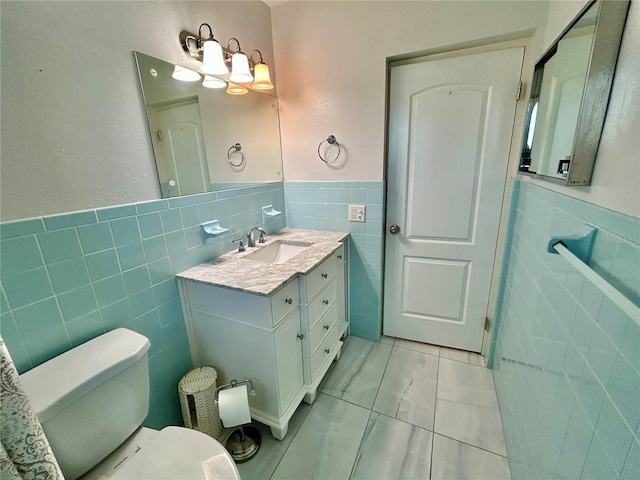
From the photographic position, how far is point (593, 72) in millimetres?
709

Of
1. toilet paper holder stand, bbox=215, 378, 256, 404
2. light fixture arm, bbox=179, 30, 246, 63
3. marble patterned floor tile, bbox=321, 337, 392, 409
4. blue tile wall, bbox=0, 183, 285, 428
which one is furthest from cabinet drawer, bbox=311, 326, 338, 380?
light fixture arm, bbox=179, 30, 246, 63

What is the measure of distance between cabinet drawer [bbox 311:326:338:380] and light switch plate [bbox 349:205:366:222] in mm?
758

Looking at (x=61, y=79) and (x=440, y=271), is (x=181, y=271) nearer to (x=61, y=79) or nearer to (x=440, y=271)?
(x=61, y=79)

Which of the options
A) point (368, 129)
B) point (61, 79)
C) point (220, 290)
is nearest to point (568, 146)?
point (368, 129)

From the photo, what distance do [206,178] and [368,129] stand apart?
40.3 inches

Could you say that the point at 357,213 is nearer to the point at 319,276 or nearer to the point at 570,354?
the point at 319,276

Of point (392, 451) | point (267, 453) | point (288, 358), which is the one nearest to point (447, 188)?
point (288, 358)

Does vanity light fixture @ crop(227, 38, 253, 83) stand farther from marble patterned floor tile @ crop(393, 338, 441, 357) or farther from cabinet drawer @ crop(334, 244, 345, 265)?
marble patterned floor tile @ crop(393, 338, 441, 357)

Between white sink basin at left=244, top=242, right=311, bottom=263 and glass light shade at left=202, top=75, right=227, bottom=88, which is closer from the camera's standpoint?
glass light shade at left=202, top=75, right=227, bottom=88

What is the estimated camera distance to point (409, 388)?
1.68 metres

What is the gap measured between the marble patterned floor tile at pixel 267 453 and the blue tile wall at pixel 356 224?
822mm

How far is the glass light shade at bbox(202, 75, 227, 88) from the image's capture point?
1418 mm

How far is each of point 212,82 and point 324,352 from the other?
5.43ft

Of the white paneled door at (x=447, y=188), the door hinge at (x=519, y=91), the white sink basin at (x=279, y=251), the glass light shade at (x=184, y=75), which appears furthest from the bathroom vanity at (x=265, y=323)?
the door hinge at (x=519, y=91)
